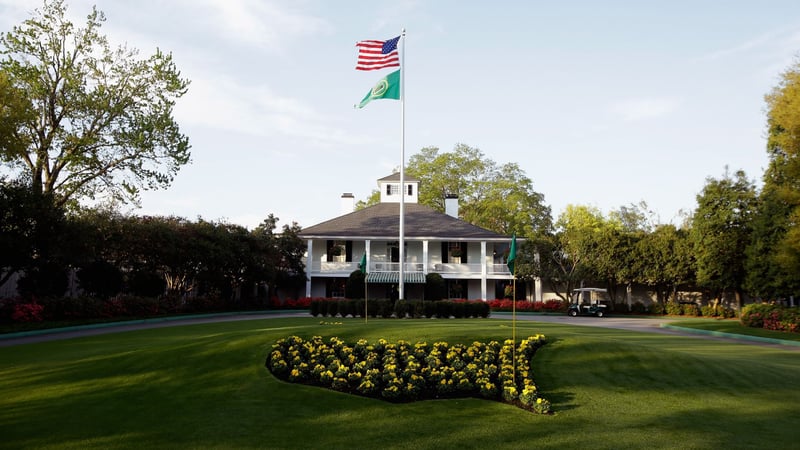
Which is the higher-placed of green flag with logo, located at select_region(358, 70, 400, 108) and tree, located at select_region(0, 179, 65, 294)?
green flag with logo, located at select_region(358, 70, 400, 108)

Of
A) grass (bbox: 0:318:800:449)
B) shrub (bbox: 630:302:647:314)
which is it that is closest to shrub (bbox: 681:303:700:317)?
shrub (bbox: 630:302:647:314)

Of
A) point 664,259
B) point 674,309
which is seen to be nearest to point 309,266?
point 664,259

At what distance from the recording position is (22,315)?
2198 centimetres

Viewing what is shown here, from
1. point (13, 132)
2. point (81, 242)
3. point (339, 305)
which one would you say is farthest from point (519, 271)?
point (13, 132)

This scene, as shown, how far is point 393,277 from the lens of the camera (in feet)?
140

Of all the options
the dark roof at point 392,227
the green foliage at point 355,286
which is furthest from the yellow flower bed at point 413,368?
the dark roof at point 392,227

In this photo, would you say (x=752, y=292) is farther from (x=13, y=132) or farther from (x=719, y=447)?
(x=13, y=132)

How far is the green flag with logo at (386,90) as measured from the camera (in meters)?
23.6

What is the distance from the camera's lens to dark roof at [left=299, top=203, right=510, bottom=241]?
144ft

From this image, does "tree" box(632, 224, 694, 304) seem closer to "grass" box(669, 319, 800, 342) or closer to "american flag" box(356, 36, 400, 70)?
"grass" box(669, 319, 800, 342)

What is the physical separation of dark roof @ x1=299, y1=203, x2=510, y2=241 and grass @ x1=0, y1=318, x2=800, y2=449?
2987 cm

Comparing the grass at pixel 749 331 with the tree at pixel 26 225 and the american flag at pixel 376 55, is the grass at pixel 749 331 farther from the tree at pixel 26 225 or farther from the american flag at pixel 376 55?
the tree at pixel 26 225

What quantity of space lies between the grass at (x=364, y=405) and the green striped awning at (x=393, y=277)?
91.6 ft

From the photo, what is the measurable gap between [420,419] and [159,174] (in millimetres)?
27729
